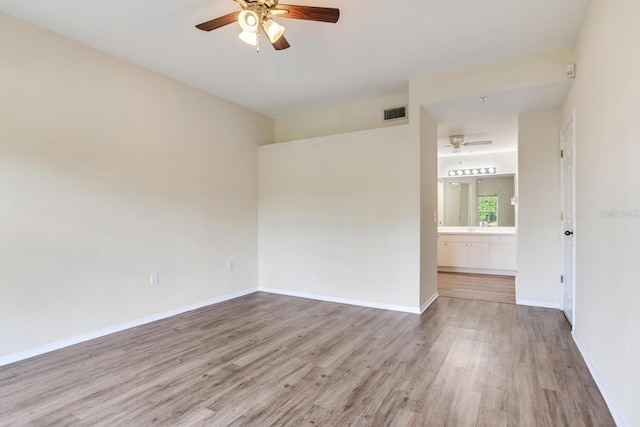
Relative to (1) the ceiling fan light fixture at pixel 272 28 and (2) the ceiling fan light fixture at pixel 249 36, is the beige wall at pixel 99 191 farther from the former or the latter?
(1) the ceiling fan light fixture at pixel 272 28

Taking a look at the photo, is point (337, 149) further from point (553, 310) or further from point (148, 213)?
point (553, 310)

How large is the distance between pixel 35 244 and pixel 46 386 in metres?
1.16

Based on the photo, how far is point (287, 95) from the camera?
442 cm

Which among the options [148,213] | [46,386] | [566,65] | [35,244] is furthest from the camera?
[148,213]

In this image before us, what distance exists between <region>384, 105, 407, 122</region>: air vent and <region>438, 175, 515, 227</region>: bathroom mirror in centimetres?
350

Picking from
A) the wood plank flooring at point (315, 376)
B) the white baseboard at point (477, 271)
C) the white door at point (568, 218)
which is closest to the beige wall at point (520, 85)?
the white door at point (568, 218)

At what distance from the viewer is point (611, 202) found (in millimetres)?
1937

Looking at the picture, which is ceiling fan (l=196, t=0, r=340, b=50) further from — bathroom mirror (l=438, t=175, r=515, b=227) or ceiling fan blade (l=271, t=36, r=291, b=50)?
bathroom mirror (l=438, t=175, r=515, b=227)

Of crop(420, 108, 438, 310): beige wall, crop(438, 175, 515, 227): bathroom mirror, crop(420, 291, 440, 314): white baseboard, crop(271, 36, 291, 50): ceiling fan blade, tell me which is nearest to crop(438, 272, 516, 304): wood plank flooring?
crop(420, 291, 440, 314): white baseboard

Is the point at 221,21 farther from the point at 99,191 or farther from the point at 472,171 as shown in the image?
the point at 472,171

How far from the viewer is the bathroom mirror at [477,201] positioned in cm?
673

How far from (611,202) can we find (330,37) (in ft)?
8.06

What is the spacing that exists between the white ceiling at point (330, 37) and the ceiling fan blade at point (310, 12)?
12.9 inches

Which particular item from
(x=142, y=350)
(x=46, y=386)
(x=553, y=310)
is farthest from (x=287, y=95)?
(x=553, y=310)
